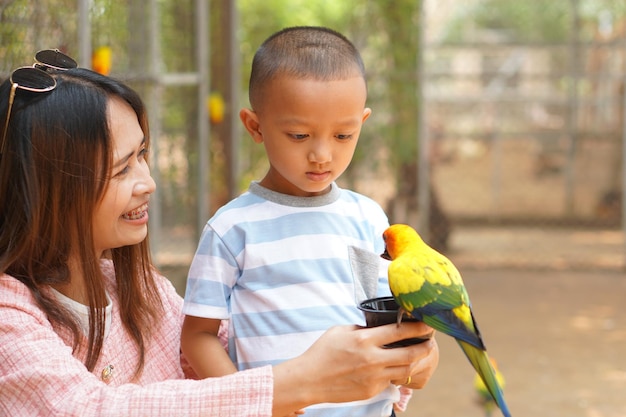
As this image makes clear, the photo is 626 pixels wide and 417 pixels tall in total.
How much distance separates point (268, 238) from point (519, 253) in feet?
26.3

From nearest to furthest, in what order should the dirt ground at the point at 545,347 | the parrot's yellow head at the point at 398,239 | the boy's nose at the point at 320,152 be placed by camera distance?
the parrot's yellow head at the point at 398,239, the boy's nose at the point at 320,152, the dirt ground at the point at 545,347

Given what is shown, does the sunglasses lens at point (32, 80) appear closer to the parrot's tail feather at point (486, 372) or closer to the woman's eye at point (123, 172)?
the woman's eye at point (123, 172)

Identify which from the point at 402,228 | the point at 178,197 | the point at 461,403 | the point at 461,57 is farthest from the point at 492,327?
the point at 402,228

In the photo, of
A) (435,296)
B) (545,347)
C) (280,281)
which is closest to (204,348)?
(280,281)

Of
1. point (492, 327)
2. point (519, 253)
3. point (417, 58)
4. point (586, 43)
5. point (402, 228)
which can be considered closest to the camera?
point (402, 228)

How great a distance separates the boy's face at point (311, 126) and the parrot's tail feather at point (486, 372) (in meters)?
0.48

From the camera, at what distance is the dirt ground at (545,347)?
5281 millimetres

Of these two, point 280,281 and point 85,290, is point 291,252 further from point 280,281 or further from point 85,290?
point 85,290

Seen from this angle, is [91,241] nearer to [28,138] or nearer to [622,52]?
[28,138]

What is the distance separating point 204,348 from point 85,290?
290 mm

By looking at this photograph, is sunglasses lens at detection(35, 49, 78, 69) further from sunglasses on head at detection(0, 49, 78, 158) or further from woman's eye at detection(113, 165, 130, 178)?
woman's eye at detection(113, 165, 130, 178)

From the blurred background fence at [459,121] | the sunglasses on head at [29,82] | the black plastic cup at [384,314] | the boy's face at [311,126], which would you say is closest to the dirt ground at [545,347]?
the blurred background fence at [459,121]

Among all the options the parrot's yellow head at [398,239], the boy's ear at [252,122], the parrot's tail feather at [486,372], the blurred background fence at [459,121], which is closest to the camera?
the parrot's tail feather at [486,372]

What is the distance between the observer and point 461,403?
5.29 meters
